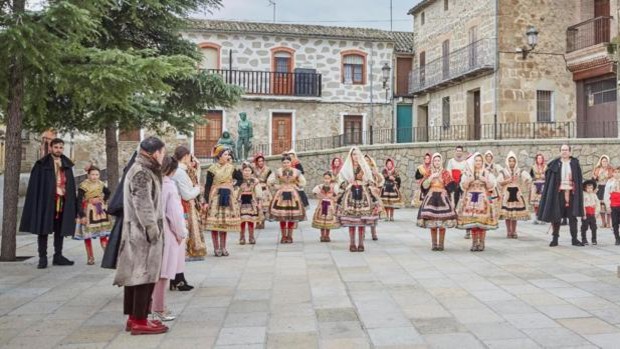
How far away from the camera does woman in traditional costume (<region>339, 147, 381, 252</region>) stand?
1002cm

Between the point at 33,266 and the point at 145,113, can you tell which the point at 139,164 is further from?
the point at 145,113

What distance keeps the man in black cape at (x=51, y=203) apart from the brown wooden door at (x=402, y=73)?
24.5 metres

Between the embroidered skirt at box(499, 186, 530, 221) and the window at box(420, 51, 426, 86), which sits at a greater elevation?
the window at box(420, 51, 426, 86)

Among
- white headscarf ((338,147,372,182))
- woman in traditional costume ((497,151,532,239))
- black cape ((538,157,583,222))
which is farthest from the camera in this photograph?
woman in traditional costume ((497,151,532,239))

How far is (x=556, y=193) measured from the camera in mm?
10711

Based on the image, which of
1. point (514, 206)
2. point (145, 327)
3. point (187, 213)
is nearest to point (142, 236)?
point (145, 327)

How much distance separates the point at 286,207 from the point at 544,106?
16.2 meters

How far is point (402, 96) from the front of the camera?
1225 inches

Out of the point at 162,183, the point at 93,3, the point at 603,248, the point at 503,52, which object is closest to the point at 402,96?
the point at 503,52

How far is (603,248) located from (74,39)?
30.6 ft

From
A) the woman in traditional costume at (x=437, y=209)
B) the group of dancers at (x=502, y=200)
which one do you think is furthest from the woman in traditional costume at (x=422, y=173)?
the woman in traditional costume at (x=437, y=209)

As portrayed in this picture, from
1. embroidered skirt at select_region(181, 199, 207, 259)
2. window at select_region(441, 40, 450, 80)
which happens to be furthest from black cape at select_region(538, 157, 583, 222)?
window at select_region(441, 40, 450, 80)

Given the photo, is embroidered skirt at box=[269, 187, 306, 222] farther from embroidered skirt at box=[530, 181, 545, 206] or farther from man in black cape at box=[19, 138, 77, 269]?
embroidered skirt at box=[530, 181, 545, 206]

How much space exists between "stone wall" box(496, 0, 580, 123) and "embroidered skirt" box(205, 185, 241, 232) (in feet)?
52.2
